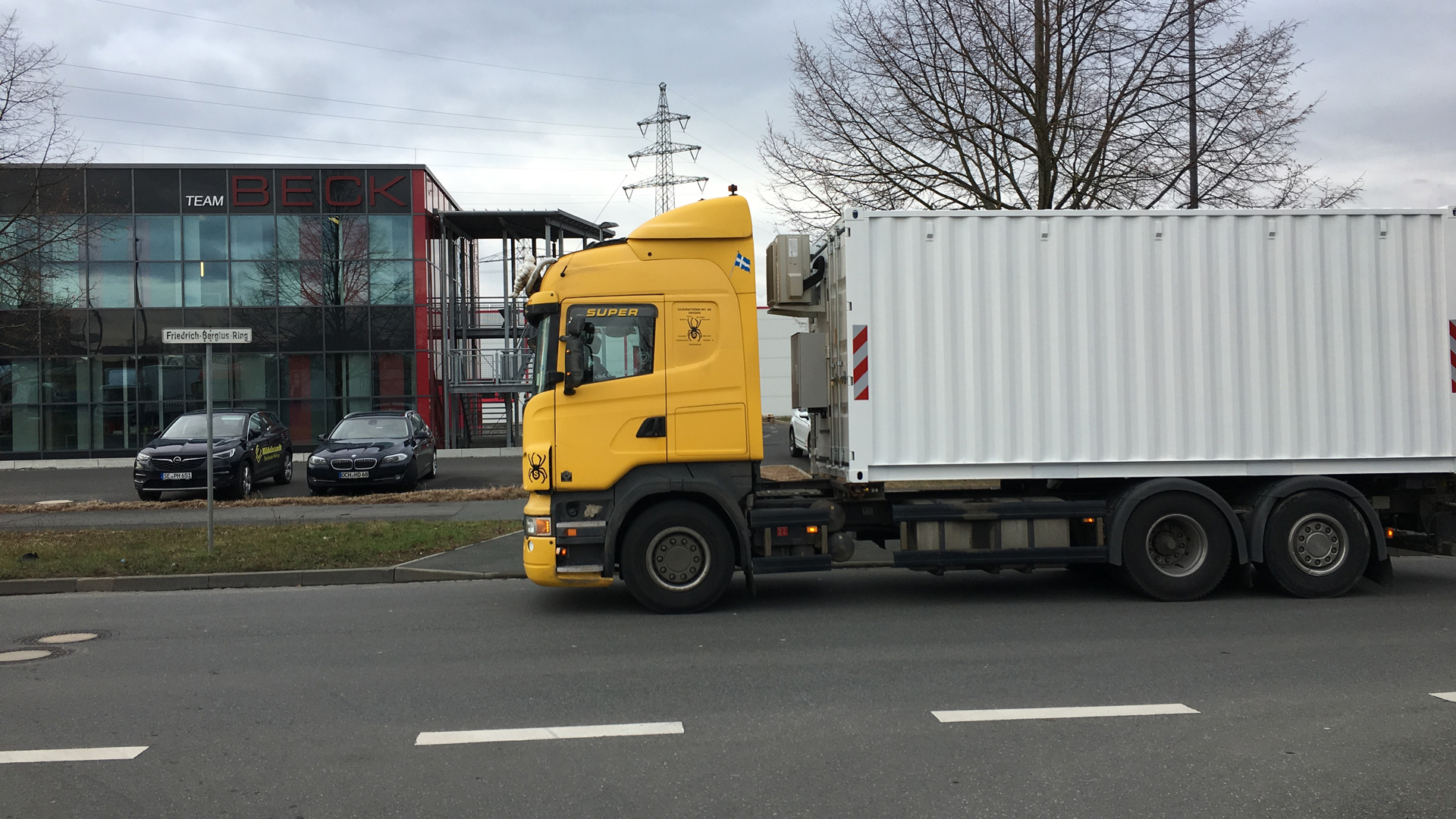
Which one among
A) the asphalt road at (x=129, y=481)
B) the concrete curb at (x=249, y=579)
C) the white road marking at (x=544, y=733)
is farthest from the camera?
the asphalt road at (x=129, y=481)

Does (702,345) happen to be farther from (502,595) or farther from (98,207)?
(98,207)

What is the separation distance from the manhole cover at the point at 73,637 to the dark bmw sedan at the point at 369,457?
35.6 ft

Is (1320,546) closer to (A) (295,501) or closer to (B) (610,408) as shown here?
(B) (610,408)

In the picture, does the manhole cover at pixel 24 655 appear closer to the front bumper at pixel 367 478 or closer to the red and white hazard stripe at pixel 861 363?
the red and white hazard stripe at pixel 861 363

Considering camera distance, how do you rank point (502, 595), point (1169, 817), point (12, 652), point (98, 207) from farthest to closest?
point (98, 207) < point (502, 595) < point (12, 652) < point (1169, 817)

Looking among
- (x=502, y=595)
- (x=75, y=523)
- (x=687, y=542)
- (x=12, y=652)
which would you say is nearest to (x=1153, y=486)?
(x=687, y=542)

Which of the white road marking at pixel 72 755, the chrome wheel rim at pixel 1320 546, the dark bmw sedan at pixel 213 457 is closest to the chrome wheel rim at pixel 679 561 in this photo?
the white road marking at pixel 72 755

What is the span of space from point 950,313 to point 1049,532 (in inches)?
77.4

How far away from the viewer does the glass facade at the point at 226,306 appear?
98.8ft

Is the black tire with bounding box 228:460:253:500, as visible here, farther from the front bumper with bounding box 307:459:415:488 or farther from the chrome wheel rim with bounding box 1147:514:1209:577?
the chrome wheel rim with bounding box 1147:514:1209:577

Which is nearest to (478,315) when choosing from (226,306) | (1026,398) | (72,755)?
(226,306)

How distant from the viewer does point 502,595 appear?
9297mm

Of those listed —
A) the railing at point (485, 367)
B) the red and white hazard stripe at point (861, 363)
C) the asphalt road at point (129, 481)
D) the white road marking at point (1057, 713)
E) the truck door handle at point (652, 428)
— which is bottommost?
the white road marking at point (1057, 713)

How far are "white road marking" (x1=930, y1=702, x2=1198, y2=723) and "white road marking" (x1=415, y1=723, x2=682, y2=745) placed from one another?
145 cm
